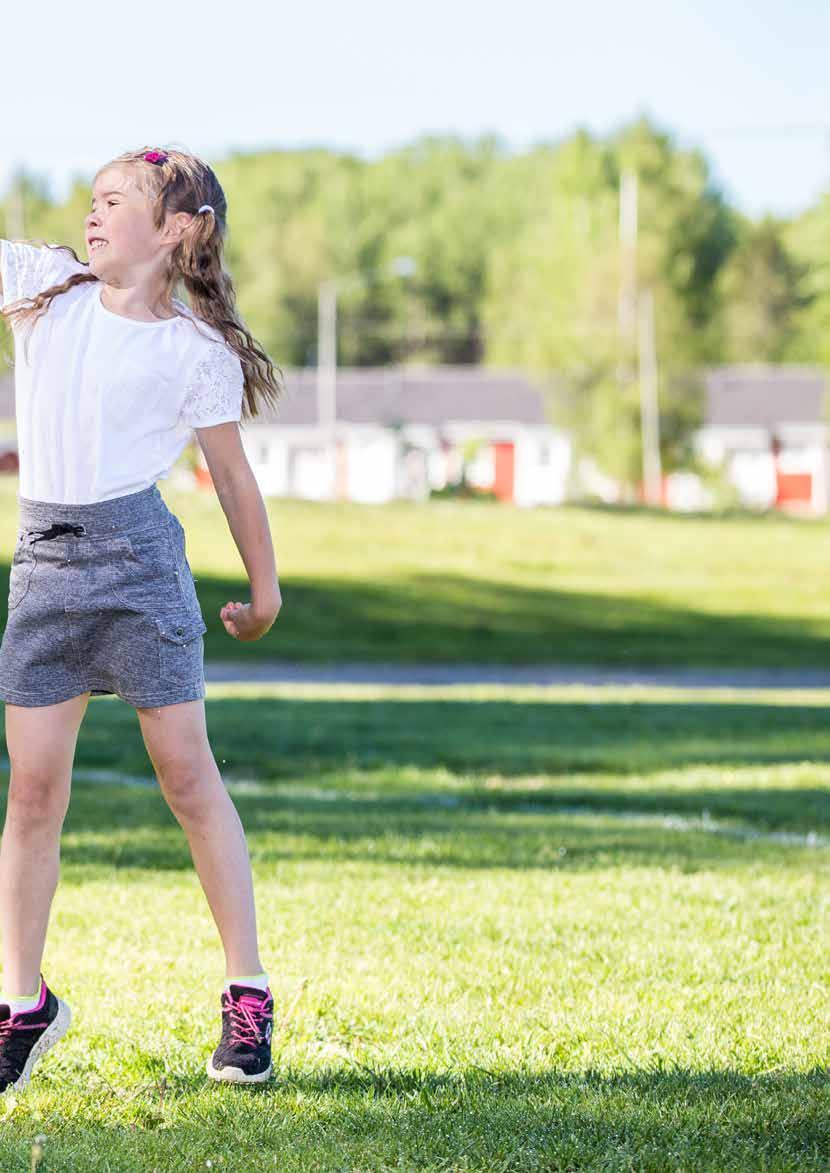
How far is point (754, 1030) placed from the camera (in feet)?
12.6

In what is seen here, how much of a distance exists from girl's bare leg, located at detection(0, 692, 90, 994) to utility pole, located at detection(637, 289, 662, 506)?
45.3 m

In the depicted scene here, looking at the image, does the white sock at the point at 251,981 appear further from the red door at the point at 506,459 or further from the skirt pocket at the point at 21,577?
the red door at the point at 506,459

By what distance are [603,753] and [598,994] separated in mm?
5644

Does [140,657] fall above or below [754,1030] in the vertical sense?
above

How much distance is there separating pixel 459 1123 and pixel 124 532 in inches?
49.5

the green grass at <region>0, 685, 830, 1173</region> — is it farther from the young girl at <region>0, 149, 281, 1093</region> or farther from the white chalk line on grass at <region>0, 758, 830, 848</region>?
the young girl at <region>0, 149, 281, 1093</region>

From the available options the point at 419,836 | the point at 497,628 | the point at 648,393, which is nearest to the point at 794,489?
the point at 648,393

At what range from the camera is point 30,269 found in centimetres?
343

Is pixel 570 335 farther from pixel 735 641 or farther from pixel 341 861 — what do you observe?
pixel 341 861

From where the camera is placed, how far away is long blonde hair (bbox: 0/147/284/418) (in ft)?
11.2

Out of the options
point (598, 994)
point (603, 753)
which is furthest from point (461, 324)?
point (598, 994)

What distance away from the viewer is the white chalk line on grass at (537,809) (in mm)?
7113

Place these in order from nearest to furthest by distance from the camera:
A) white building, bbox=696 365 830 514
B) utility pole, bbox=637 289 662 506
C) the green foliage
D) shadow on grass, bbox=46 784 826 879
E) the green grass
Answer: the green grass
shadow on grass, bbox=46 784 826 879
utility pole, bbox=637 289 662 506
white building, bbox=696 365 830 514
the green foliage

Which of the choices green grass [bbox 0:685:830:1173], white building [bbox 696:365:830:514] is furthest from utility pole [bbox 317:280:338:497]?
green grass [bbox 0:685:830:1173]
